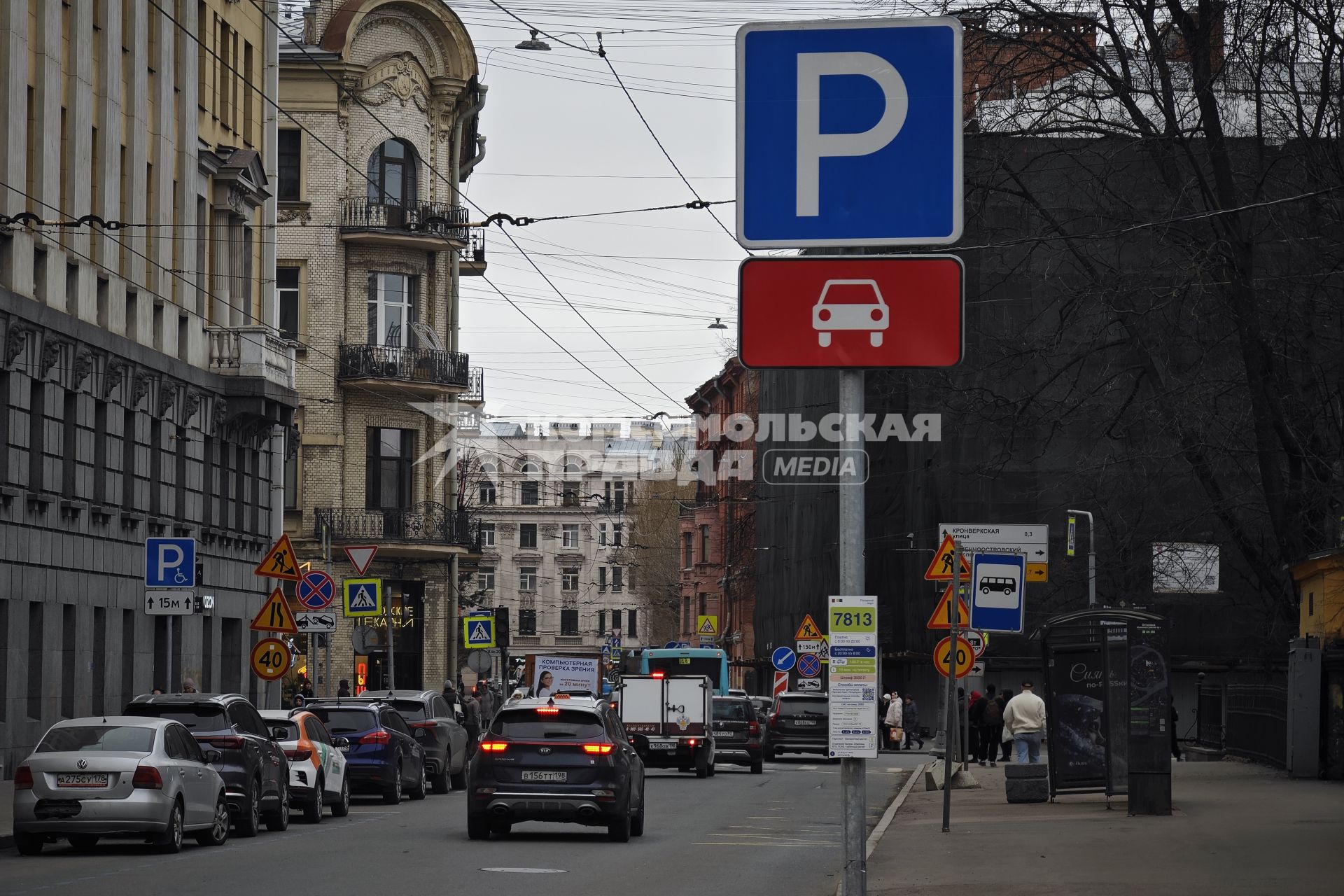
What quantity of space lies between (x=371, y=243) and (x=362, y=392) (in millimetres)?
4140

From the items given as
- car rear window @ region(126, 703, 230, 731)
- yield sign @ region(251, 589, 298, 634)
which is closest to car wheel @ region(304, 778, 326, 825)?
yield sign @ region(251, 589, 298, 634)

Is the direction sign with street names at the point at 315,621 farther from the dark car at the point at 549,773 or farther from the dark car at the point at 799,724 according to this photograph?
the dark car at the point at 799,724

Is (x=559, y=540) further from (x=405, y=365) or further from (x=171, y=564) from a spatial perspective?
(x=171, y=564)

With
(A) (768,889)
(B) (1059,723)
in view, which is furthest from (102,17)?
(A) (768,889)

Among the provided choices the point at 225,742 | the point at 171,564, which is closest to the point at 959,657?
the point at 225,742

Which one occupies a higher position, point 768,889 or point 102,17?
point 102,17

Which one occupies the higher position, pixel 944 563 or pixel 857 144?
pixel 857 144

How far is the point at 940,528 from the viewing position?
2739cm

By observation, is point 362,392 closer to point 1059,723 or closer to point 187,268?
point 187,268

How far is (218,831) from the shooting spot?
845 inches

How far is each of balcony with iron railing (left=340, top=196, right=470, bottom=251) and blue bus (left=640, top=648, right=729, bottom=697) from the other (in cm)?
1283

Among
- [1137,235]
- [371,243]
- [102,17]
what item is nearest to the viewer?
[1137,235]

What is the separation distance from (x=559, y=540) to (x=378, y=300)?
8455 cm

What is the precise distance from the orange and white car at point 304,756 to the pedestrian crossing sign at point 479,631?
65.4 ft
